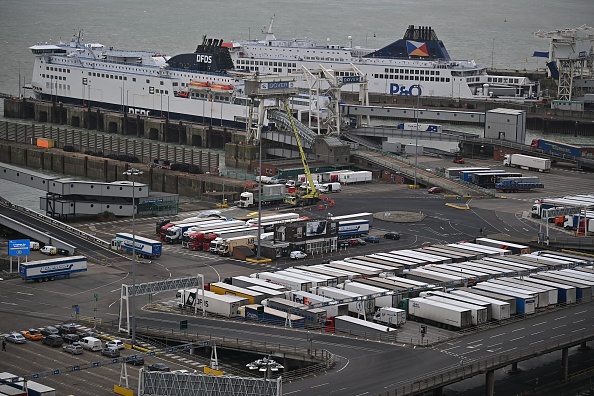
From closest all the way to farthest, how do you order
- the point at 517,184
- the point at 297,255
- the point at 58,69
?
the point at 297,255 → the point at 517,184 → the point at 58,69

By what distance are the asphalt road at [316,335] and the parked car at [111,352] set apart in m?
1.36

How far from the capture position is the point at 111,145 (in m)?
93.7

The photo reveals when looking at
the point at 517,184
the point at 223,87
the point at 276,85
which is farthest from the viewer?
the point at 223,87

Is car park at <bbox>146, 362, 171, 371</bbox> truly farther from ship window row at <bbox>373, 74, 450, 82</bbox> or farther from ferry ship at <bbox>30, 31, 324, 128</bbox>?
ship window row at <bbox>373, 74, 450, 82</bbox>

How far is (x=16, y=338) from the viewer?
143ft

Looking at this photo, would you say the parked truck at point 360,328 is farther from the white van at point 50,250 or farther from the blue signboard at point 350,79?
the blue signboard at point 350,79

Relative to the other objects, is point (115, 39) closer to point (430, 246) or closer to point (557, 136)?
point (557, 136)

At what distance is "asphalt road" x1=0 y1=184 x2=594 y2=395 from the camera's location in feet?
133

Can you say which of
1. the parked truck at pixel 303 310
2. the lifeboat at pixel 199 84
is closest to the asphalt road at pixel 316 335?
the parked truck at pixel 303 310

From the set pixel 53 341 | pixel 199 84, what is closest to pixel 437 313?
pixel 53 341

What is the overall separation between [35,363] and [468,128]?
247ft

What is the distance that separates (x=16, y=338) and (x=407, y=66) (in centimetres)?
8310

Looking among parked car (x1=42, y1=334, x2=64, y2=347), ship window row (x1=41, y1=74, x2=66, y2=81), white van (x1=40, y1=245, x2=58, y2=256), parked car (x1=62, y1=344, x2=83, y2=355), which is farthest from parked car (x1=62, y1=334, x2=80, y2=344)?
ship window row (x1=41, y1=74, x2=66, y2=81)

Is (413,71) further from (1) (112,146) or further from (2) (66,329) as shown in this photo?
(2) (66,329)
